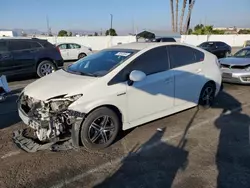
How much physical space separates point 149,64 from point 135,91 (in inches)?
25.0

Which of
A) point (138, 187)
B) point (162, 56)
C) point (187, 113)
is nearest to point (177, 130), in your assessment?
point (187, 113)

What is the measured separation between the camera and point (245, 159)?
11.6ft

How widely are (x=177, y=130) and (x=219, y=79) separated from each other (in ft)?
6.86

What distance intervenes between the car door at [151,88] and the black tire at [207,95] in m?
1.12

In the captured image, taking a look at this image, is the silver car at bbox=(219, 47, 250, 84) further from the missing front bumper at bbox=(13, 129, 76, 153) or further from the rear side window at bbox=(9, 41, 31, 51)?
the rear side window at bbox=(9, 41, 31, 51)

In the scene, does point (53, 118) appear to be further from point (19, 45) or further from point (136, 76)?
point (19, 45)

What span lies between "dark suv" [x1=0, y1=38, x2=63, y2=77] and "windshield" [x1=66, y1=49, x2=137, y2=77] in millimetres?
5420

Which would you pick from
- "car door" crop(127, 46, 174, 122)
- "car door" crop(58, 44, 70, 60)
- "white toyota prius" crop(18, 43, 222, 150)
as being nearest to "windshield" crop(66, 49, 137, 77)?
"white toyota prius" crop(18, 43, 222, 150)

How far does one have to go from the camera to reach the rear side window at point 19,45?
9520 millimetres

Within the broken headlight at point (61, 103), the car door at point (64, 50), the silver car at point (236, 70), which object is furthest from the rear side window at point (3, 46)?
the car door at point (64, 50)

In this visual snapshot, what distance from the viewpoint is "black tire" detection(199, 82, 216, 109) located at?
18.3ft

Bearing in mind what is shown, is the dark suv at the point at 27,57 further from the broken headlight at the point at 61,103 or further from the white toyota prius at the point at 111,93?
the broken headlight at the point at 61,103

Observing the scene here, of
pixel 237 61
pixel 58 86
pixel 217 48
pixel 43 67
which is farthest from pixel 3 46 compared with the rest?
pixel 217 48

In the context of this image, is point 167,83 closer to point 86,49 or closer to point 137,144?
point 137,144
